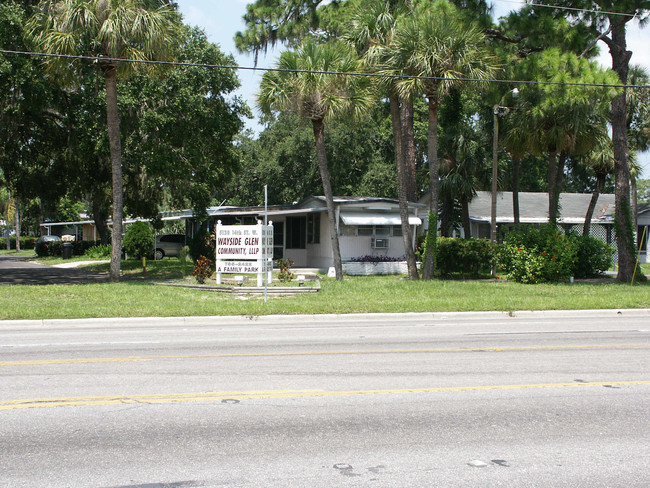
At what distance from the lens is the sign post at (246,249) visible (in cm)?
1925

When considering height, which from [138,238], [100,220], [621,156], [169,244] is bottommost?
[169,244]

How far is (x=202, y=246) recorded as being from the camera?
28.7 metres

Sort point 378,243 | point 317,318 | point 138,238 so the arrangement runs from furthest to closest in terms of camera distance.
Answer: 1. point 138,238
2. point 378,243
3. point 317,318

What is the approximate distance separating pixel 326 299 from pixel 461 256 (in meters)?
9.23

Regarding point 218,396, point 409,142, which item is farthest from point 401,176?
point 218,396

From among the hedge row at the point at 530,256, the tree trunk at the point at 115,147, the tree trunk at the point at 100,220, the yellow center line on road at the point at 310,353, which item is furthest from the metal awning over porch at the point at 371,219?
the tree trunk at the point at 100,220

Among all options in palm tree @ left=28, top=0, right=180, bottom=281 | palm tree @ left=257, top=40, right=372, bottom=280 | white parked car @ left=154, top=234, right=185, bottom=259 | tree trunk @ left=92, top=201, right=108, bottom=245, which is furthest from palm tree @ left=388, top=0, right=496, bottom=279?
white parked car @ left=154, top=234, right=185, bottom=259

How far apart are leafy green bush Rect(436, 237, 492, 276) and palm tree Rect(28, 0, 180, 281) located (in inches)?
499

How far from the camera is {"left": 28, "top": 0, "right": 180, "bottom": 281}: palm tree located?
1959 centimetres

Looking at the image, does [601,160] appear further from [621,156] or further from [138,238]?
[138,238]

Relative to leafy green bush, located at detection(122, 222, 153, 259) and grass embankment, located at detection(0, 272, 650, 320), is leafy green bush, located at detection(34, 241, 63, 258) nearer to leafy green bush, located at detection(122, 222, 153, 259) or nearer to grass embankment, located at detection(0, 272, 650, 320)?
leafy green bush, located at detection(122, 222, 153, 259)

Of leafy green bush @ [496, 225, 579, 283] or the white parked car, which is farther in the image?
the white parked car

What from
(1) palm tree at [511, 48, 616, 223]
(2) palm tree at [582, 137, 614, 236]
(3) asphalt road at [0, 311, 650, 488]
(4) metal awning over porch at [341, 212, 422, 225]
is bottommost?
(3) asphalt road at [0, 311, 650, 488]

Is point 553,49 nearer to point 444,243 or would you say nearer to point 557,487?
point 444,243
